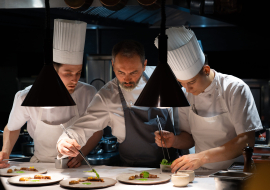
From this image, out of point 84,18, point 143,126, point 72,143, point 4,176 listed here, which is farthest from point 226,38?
point 4,176

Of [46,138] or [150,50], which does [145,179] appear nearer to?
[46,138]

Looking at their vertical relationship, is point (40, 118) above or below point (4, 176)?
above

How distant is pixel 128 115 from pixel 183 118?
0.44 meters

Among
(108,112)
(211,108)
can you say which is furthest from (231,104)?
(108,112)

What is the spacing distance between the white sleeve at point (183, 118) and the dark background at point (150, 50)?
3149 mm

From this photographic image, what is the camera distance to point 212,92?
95.0 inches

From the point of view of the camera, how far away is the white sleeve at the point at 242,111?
2225mm

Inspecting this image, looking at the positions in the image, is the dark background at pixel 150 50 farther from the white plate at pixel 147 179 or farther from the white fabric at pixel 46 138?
the white plate at pixel 147 179

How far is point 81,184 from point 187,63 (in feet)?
3.53

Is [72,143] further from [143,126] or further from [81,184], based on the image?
[143,126]

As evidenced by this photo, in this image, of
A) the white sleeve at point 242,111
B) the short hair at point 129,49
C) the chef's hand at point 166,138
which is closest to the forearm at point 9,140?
the short hair at point 129,49

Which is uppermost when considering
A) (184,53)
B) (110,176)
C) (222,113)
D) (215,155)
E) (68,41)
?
(68,41)

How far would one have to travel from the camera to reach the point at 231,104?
231 cm

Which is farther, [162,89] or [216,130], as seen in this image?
[216,130]
